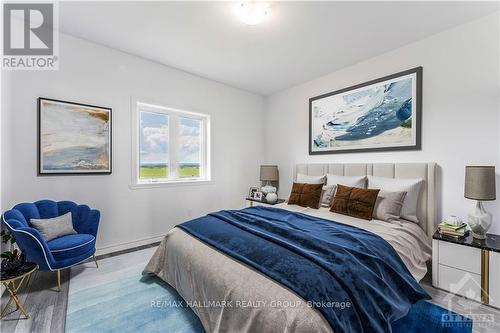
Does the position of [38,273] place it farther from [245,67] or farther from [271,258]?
[245,67]

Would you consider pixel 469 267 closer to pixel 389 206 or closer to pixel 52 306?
pixel 389 206

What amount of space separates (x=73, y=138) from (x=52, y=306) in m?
1.77

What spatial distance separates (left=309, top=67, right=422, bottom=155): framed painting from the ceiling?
450 mm

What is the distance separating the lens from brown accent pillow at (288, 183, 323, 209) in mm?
3000

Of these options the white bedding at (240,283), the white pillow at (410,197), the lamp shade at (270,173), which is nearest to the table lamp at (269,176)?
the lamp shade at (270,173)

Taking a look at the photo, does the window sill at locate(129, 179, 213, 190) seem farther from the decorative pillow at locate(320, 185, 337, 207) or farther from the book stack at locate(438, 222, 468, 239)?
the book stack at locate(438, 222, 468, 239)

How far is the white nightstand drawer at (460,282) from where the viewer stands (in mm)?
1940

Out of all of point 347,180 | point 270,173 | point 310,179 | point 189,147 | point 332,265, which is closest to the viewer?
point 332,265

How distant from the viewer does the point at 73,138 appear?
8.64 feet

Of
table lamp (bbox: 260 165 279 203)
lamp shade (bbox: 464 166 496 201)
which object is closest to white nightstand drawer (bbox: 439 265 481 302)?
lamp shade (bbox: 464 166 496 201)

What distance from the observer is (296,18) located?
2.27 m

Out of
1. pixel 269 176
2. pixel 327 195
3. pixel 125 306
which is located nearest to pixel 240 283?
pixel 125 306

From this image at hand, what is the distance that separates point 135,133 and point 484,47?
420 cm

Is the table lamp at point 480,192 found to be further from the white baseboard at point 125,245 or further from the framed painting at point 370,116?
the white baseboard at point 125,245
